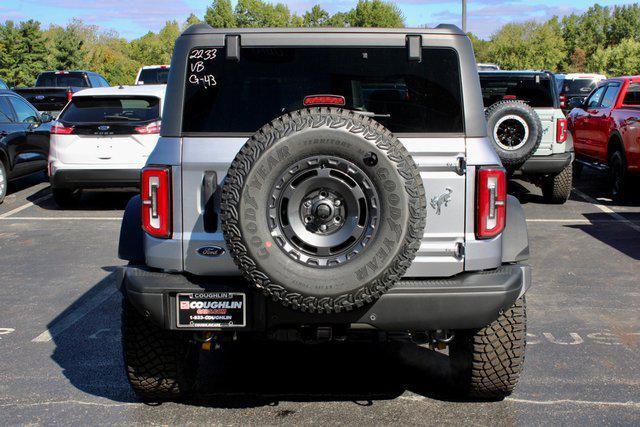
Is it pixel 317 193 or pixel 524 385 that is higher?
pixel 317 193

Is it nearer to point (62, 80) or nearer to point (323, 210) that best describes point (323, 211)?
point (323, 210)

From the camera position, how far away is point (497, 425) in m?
4.55

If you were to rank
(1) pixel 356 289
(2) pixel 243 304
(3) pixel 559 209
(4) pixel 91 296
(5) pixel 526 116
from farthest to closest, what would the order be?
(3) pixel 559 209 → (5) pixel 526 116 → (4) pixel 91 296 → (2) pixel 243 304 → (1) pixel 356 289

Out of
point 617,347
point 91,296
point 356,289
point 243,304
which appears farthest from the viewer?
point 91,296

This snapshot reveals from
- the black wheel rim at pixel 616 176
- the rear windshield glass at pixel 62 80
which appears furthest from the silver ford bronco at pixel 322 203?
the rear windshield glass at pixel 62 80

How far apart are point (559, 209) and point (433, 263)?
843 centimetres

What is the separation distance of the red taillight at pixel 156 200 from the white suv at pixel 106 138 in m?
7.35

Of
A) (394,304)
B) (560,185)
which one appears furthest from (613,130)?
(394,304)

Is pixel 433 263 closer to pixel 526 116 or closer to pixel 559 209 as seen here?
pixel 526 116

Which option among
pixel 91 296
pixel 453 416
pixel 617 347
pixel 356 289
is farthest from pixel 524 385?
pixel 91 296

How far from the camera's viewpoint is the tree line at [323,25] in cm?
5019

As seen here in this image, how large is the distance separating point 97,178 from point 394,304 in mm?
8213

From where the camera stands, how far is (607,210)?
1212cm

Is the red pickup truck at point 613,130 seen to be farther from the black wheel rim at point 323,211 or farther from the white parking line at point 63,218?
the black wheel rim at point 323,211
